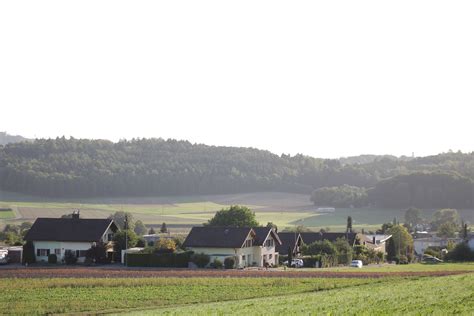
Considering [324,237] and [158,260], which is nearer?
[158,260]

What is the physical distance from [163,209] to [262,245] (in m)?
89.0

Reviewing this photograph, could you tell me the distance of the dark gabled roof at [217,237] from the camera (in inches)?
2763

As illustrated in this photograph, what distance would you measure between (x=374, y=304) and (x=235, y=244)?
128 ft

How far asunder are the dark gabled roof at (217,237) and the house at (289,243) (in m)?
7.09

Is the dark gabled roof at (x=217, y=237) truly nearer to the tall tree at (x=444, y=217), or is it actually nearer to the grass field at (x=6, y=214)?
the grass field at (x=6, y=214)

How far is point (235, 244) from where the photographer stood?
6988 centimetres

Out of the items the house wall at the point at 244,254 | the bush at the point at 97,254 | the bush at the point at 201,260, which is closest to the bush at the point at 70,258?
the bush at the point at 97,254

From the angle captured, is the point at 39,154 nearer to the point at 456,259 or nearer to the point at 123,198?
the point at 123,198

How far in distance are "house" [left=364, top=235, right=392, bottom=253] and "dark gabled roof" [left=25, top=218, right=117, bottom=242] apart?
91.1 ft

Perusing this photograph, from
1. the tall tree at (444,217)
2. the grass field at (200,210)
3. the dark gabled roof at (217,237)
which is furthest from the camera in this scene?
the tall tree at (444,217)

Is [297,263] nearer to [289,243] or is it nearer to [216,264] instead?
[216,264]

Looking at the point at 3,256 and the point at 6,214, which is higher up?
the point at 6,214

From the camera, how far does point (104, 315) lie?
34.8 metres

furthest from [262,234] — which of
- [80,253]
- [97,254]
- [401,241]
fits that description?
[401,241]
